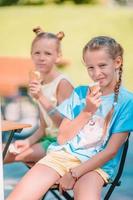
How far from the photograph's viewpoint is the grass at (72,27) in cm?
304

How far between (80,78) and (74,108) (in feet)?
0.61

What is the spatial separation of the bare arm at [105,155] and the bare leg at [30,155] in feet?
1.20

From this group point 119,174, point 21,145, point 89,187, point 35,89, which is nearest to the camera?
point 89,187

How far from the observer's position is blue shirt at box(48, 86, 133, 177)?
2.89 meters

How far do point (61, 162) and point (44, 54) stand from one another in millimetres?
660

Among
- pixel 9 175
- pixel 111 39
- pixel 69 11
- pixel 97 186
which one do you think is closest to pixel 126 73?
pixel 111 39

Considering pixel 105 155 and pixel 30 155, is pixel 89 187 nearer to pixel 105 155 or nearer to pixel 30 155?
pixel 105 155

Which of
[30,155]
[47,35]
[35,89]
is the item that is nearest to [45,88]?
[35,89]

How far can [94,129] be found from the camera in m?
2.98

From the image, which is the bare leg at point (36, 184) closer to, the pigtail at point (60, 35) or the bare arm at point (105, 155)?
the bare arm at point (105, 155)

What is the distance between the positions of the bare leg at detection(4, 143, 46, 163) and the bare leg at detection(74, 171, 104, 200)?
42 centimetres

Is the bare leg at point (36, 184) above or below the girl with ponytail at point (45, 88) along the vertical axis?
below

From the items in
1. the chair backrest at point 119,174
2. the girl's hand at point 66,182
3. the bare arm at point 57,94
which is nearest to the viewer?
the girl's hand at point 66,182

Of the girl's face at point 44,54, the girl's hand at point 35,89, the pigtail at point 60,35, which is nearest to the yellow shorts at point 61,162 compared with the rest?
the girl's hand at point 35,89
